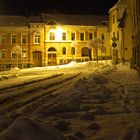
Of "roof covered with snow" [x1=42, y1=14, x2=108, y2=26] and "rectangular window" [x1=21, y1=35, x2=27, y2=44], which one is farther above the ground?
"roof covered with snow" [x1=42, y1=14, x2=108, y2=26]

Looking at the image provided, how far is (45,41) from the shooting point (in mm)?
67875

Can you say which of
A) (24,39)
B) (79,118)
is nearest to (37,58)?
(24,39)

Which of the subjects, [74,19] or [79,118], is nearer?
[79,118]

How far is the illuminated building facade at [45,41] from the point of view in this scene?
66.9 meters

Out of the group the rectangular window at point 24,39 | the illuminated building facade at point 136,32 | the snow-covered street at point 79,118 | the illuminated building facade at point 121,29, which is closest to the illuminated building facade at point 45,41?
the rectangular window at point 24,39

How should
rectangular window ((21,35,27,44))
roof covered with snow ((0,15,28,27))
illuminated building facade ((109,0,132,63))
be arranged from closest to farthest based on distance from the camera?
illuminated building facade ((109,0,132,63)) < roof covered with snow ((0,15,28,27)) < rectangular window ((21,35,27,44))

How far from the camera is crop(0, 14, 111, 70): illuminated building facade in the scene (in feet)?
220

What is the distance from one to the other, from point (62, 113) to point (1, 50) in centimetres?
5856

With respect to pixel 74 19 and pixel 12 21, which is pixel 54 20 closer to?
pixel 74 19

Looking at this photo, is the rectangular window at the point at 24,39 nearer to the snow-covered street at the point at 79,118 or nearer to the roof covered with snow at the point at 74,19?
the roof covered with snow at the point at 74,19

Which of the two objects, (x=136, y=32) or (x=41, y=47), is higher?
(x=41, y=47)

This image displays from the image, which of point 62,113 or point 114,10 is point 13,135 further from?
point 114,10

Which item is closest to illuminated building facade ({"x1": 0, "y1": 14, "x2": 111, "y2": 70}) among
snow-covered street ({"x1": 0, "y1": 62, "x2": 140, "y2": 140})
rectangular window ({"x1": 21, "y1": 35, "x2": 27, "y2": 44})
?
rectangular window ({"x1": 21, "y1": 35, "x2": 27, "y2": 44})

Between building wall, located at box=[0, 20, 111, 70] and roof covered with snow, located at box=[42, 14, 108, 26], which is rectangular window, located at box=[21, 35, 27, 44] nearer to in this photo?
building wall, located at box=[0, 20, 111, 70]
